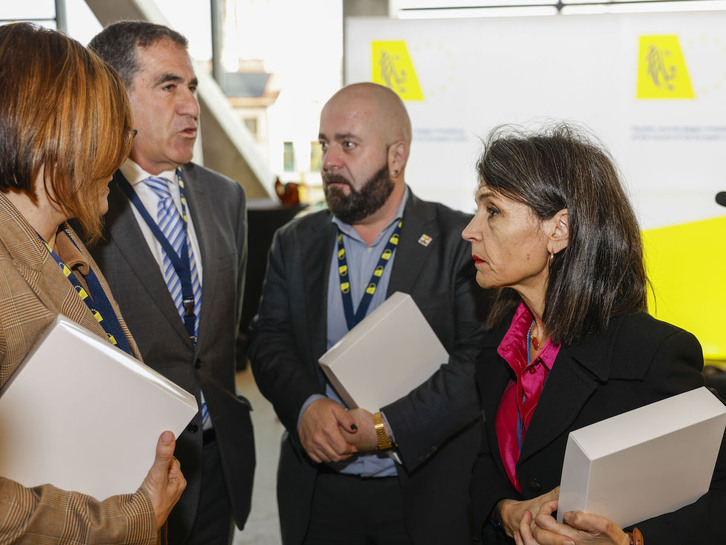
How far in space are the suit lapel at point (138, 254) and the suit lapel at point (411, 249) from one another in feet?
2.58

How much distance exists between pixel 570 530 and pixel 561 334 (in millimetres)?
467

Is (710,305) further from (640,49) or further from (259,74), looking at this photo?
(259,74)

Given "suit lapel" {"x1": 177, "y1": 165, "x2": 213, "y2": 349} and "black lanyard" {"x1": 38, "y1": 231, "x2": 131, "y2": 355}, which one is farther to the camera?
"suit lapel" {"x1": 177, "y1": 165, "x2": 213, "y2": 349}

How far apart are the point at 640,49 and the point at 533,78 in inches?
25.5

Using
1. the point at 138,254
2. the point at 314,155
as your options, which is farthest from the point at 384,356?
the point at 314,155

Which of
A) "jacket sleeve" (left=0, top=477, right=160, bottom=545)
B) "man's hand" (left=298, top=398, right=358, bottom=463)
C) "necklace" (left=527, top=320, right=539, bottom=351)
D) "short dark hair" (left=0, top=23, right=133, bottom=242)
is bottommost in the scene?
"man's hand" (left=298, top=398, right=358, bottom=463)

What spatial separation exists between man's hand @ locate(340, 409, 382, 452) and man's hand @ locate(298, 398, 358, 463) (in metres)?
0.01

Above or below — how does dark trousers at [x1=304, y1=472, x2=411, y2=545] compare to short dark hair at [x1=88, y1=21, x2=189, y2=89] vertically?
below

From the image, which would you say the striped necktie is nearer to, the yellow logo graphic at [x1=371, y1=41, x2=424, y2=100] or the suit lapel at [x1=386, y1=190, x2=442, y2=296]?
the suit lapel at [x1=386, y1=190, x2=442, y2=296]

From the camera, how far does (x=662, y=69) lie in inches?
159

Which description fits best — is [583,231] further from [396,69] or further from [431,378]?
[396,69]

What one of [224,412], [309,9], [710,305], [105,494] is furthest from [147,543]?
[309,9]

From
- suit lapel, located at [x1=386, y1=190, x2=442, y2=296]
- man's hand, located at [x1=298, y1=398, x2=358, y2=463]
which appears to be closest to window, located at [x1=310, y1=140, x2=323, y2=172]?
suit lapel, located at [x1=386, y1=190, x2=442, y2=296]

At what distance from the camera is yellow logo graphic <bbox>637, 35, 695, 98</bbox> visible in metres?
4.02
